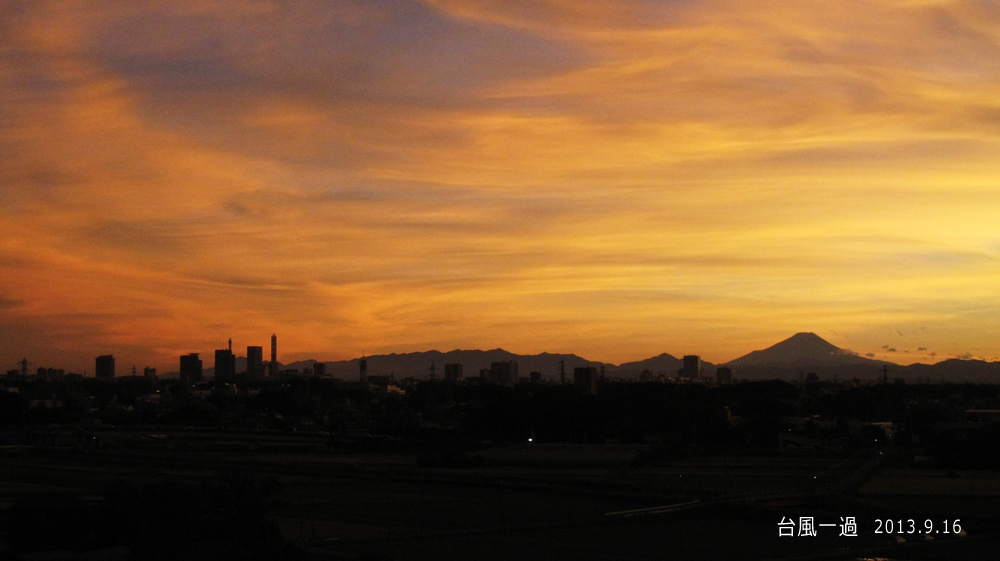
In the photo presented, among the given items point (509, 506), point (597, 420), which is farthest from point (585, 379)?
point (509, 506)

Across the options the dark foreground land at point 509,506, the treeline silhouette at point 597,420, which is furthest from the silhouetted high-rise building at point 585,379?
the dark foreground land at point 509,506

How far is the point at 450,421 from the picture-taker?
108 metres

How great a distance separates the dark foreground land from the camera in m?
24.7

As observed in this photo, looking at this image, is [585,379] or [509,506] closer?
[509,506]

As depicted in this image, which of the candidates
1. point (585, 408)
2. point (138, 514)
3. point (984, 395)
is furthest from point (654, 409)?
point (984, 395)

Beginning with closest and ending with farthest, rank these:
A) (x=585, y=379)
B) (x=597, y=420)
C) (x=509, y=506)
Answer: (x=509, y=506) < (x=597, y=420) < (x=585, y=379)

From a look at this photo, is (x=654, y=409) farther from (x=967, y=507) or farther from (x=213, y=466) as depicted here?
(x=967, y=507)

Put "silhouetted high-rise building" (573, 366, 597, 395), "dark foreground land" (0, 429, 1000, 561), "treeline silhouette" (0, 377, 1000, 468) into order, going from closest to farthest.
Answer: "dark foreground land" (0, 429, 1000, 561) → "treeline silhouette" (0, 377, 1000, 468) → "silhouetted high-rise building" (573, 366, 597, 395)

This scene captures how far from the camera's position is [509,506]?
119ft

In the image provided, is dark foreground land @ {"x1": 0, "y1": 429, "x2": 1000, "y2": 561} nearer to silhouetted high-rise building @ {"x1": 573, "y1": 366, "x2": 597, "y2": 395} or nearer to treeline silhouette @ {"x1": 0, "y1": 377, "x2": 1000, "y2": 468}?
treeline silhouette @ {"x1": 0, "y1": 377, "x2": 1000, "y2": 468}

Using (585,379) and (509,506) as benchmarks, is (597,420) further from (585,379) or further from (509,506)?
(585,379)

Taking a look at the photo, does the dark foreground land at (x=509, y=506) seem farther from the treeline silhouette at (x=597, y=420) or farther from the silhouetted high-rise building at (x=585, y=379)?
the silhouetted high-rise building at (x=585, y=379)

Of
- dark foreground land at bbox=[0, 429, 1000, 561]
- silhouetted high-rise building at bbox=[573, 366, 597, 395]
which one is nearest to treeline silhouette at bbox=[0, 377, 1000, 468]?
dark foreground land at bbox=[0, 429, 1000, 561]

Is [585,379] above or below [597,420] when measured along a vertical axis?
above
